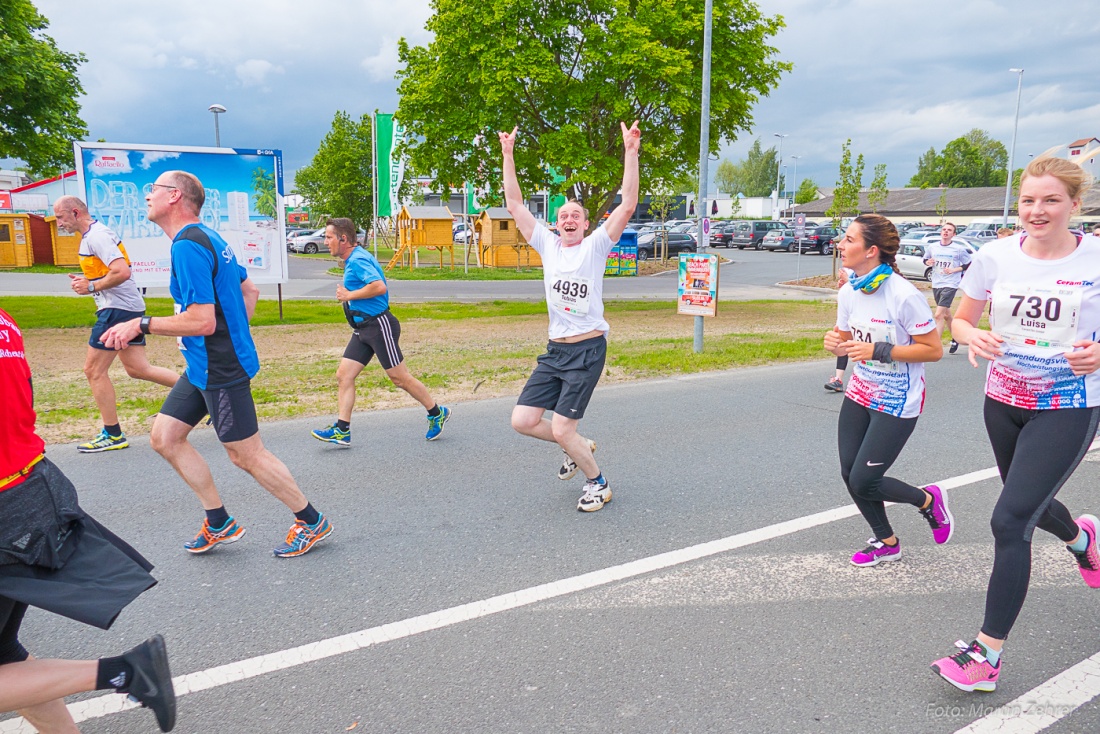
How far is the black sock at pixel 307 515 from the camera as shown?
424 cm

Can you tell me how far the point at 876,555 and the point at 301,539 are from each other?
121 inches

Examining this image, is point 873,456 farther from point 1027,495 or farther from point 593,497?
point 593,497

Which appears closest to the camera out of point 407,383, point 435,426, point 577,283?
point 577,283

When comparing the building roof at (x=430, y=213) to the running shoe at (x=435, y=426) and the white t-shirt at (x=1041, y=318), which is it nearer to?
the running shoe at (x=435, y=426)

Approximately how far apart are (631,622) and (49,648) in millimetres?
2488

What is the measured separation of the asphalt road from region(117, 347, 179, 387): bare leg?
2.40ft

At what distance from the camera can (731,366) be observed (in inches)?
425

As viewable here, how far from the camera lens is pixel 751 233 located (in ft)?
185

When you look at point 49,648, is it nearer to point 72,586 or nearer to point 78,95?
point 72,586

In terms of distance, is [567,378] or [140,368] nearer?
[567,378]

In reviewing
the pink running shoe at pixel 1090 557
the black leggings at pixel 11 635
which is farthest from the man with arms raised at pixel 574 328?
the black leggings at pixel 11 635

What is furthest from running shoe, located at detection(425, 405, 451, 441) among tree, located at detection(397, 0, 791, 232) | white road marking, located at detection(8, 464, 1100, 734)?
tree, located at detection(397, 0, 791, 232)

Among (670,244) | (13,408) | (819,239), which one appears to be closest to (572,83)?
(13,408)

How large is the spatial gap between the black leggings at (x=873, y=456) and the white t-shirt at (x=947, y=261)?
8771mm
